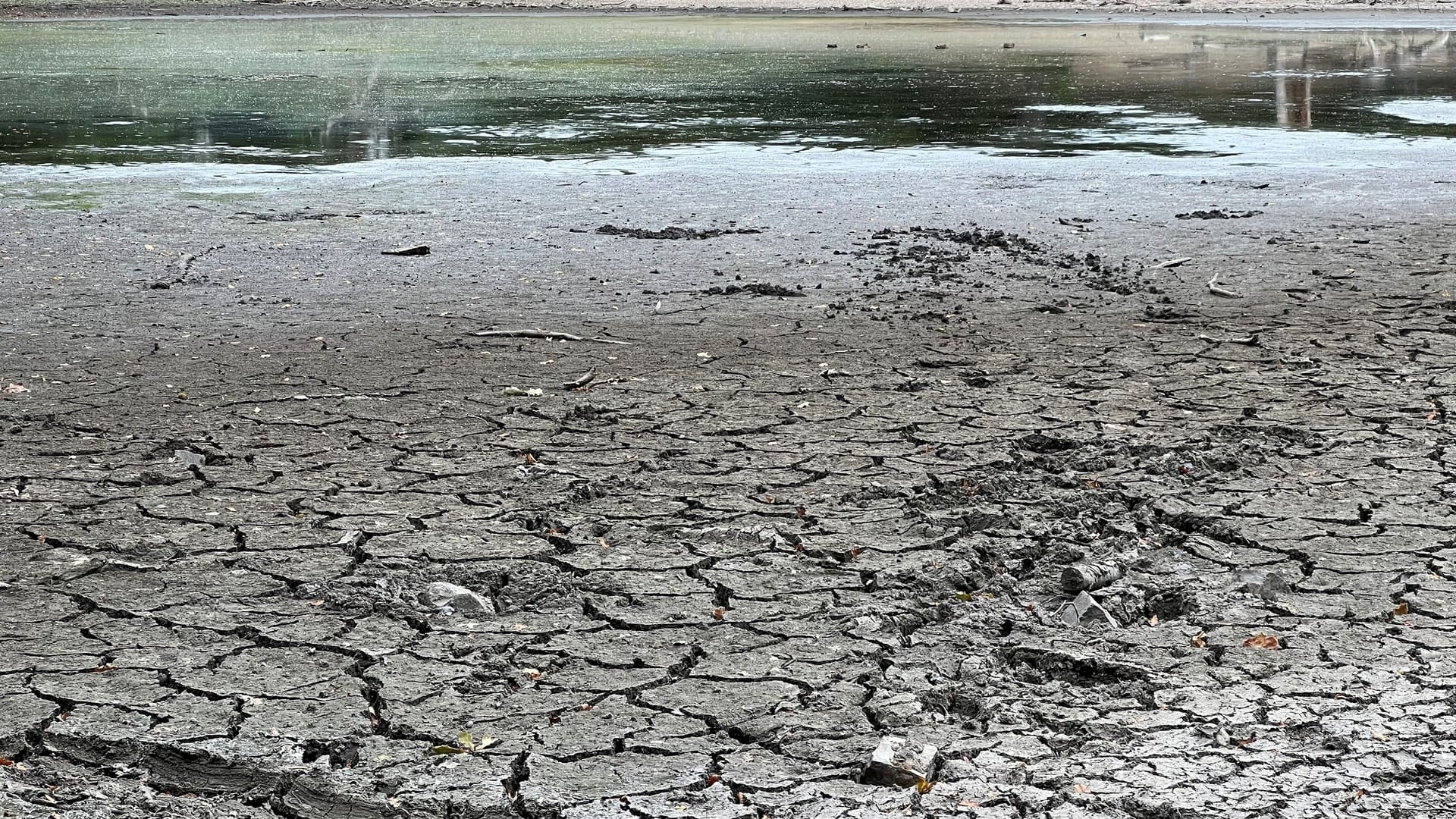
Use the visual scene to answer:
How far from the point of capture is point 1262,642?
Result: 4098 mm

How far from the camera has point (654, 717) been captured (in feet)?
12.3

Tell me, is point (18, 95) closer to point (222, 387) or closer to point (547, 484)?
point (222, 387)

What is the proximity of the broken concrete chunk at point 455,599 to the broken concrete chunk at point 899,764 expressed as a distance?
1.32 meters

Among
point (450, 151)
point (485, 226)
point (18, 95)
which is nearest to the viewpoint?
point (485, 226)

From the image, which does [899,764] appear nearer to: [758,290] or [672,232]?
[758,290]

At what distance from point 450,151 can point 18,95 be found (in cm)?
1115

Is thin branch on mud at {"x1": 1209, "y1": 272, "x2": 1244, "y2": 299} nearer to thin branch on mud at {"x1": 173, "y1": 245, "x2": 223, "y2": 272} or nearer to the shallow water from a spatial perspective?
thin branch on mud at {"x1": 173, "y1": 245, "x2": 223, "y2": 272}

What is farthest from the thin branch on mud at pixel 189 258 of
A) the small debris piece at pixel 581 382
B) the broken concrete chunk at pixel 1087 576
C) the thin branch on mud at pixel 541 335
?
the broken concrete chunk at pixel 1087 576

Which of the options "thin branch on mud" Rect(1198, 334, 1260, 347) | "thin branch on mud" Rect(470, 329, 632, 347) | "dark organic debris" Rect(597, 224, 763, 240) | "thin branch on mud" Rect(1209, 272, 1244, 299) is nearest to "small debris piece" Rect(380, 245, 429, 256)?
"dark organic debris" Rect(597, 224, 763, 240)

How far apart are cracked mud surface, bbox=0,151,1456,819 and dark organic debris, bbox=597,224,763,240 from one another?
123cm

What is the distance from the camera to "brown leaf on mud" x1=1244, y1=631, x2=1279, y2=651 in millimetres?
4070

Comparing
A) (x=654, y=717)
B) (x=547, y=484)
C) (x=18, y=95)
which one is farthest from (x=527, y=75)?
(x=654, y=717)

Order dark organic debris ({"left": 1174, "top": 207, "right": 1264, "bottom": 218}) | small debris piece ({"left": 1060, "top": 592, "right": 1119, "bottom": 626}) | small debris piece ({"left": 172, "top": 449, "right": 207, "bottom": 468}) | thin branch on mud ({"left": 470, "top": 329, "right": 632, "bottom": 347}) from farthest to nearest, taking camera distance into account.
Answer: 1. dark organic debris ({"left": 1174, "top": 207, "right": 1264, "bottom": 218})
2. thin branch on mud ({"left": 470, "top": 329, "right": 632, "bottom": 347})
3. small debris piece ({"left": 172, "top": 449, "right": 207, "bottom": 468})
4. small debris piece ({"left": 1060, "top": 592, "right": 1119, "bottom": 626})

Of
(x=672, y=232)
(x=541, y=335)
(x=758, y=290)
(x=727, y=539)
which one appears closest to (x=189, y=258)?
(x=672, y=232)
